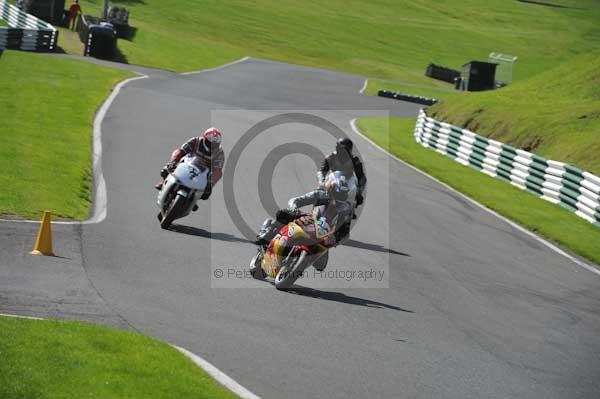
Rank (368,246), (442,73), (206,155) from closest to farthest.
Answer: (206,155) < (368,246) < (442,73)

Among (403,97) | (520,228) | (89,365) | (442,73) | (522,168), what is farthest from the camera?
(442,73)

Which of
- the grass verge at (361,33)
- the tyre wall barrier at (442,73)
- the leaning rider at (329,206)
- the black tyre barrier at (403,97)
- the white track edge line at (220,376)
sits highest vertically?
the leaning rider at (329,206)

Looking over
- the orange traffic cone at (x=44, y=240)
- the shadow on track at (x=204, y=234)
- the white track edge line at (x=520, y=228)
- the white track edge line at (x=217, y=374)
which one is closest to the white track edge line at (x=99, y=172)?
the shadow on track at (x=204, y=234)

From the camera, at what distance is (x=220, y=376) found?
29.7ft

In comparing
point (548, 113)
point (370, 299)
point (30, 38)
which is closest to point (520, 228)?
point (370, 299)

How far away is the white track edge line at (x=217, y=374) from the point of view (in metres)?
8.68

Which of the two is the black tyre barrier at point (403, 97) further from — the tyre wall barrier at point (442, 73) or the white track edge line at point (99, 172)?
the white track edge line at point (99, 172)

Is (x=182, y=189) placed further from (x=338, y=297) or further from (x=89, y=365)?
(x=89, y=365)

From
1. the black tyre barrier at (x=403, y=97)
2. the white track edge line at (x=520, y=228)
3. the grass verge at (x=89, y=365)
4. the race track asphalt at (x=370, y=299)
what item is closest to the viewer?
the grass verge at (x=89, y=365)

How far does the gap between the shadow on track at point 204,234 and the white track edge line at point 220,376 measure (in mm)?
6428

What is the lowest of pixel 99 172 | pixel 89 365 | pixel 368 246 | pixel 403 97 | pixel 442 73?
pixel 442 73

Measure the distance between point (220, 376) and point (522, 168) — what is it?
762 inches

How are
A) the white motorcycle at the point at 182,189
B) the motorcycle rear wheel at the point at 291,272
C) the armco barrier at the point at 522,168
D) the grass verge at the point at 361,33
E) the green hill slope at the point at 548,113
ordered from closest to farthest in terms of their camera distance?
the motorcycle rear wheel at the point at 291,272 < the white motorcycle at the point at 182,189 < the armco barrier at the point at 522,168 < the green hill slope at the point at 548,113 < the grass verge at the point at 361,33

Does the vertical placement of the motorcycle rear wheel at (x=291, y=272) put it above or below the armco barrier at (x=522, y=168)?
above
